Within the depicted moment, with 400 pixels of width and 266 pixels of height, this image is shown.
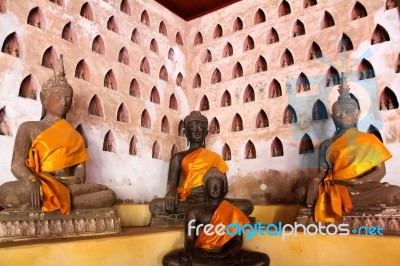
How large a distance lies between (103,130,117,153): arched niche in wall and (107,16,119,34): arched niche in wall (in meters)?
1.51

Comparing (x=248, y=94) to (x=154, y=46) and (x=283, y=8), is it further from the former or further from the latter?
(x=154, y=46)

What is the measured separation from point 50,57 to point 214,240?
2941 mm

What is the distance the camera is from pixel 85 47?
4.85 metres

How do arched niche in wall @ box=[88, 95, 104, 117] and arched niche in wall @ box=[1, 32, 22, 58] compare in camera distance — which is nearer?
arched niche in wall @ box=[1, 32, 22, 58]

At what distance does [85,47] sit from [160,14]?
179 cm

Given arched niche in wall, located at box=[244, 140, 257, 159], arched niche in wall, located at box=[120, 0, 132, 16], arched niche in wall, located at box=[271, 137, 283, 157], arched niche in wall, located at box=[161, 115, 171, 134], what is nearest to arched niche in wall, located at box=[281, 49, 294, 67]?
arched niche in wall, located at box=[271, 137, 283, 157]

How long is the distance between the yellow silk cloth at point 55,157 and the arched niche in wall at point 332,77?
331 centimetres

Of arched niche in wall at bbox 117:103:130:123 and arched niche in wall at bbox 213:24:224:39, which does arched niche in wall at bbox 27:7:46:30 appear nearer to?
arched niche in wall at bbox 117:103:130:123

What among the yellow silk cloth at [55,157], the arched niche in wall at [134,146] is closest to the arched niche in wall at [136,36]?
the arched niche in wall at [134,146]

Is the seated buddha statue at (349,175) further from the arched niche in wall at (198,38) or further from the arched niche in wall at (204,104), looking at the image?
the arched niche in wall at (198,38)

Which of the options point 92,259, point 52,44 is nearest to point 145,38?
point 52,44

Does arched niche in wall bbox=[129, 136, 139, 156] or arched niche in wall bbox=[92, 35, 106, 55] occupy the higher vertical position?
arched niche in wall bbox=[92, 35, 106, 55]

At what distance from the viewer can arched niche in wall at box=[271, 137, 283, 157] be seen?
535cm

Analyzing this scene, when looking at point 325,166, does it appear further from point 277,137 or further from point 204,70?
point 204,70
